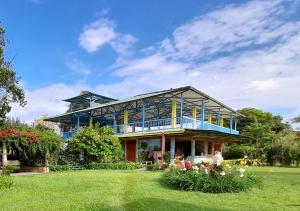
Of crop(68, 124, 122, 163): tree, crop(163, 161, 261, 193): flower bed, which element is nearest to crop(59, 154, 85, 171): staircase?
crop(68, 124, 122, 163): tree

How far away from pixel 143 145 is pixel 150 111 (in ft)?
24.8

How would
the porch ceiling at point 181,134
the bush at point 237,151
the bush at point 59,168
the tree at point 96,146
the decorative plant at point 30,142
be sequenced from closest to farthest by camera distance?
the decorative plant at point 30,142
the bush at point 59,168
the porch ceiling at point 181,134
the tree at point 96,146
the bush at point 237,151

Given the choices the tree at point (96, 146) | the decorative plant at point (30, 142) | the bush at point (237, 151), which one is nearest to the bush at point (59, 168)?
the decorative plant at point (30, 142)

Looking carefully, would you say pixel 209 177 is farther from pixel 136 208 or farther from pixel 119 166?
pixel 119 166

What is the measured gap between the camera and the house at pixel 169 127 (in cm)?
2741

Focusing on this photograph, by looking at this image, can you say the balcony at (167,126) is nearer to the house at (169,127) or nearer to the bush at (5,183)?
the house at (169,127)

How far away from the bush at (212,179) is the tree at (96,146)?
43.6 ft

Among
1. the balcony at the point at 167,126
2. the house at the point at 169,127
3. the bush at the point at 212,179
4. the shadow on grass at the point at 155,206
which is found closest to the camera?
the shadow on grass at the point at 155,206

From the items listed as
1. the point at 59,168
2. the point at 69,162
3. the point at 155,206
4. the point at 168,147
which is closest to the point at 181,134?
the point at 168,147

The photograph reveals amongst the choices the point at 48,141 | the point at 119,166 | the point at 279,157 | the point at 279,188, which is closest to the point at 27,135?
the point at 48,141

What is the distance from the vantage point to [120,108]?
Answer: 35.6m

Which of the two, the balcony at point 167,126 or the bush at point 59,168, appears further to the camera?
the balcony at point 167,126

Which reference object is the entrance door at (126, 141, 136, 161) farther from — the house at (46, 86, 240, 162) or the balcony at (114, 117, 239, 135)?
the balcony at (114, 117, 239, 135)

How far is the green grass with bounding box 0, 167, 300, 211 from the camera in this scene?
10.5 meters
